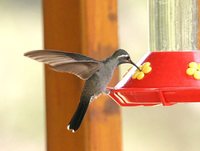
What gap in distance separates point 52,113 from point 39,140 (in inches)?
22.9

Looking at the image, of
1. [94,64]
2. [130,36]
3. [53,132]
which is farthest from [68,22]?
[130,36]

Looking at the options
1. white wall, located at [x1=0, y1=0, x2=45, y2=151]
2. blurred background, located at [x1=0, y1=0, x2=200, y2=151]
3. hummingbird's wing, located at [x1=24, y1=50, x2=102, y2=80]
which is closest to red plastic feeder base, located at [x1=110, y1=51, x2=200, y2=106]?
hummingbird's wing, located at [x1=24, y1=50, x2=102, y2=80]

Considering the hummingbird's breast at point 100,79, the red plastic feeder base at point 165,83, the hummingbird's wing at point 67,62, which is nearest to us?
the hummingbird's wing at point 67,62

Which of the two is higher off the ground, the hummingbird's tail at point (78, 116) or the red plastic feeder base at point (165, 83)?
the red plastic feeder base at point (165, 83)

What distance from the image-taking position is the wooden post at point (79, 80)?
165 centimetres

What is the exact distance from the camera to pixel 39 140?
2.34 meters

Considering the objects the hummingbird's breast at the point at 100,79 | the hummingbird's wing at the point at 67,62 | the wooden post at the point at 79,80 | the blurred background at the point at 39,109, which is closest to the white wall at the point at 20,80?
the blurred background at the point at 39,109

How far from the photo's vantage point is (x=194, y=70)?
1.62m

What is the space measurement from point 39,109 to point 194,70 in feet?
3.05

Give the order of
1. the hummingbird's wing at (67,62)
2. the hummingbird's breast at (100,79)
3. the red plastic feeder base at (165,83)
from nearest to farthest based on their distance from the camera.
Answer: the hummingbird's wing at (67,62) → the red plastic feeder base at (165,83) → the hummingbird's breast at (100,79)

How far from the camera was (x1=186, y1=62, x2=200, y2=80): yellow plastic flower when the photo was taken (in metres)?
1.60

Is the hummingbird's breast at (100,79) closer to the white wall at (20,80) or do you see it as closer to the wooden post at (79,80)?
the wooden post at (79,80)

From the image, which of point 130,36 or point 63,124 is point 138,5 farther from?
point 63,124

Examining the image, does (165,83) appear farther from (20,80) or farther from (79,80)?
(20,80)
